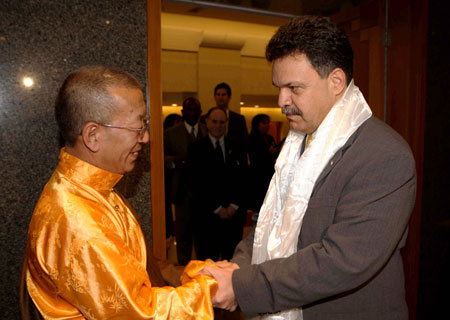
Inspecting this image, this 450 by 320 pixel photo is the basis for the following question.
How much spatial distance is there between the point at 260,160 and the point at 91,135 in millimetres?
2612

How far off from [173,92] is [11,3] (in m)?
3.71

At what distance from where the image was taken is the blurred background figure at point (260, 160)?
3.41m

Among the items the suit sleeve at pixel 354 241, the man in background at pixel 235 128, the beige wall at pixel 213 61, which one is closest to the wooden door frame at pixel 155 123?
the suit sleeve at pixel 354 241

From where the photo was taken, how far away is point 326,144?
1.28 metres

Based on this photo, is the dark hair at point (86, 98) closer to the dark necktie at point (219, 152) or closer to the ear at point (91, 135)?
the ear at point (91, 135)

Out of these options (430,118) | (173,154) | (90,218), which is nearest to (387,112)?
(430,118)

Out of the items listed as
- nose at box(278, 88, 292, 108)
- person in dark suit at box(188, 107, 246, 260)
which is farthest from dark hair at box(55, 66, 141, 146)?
person in dark suit at box(188, 107, 246, 260)

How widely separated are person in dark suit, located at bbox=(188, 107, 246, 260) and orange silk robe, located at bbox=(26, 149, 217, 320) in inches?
81.6

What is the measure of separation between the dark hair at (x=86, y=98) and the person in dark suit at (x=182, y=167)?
2175mm

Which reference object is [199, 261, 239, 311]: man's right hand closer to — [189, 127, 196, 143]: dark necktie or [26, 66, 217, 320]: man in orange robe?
[26, 66, 217, 320]: man in orange robe

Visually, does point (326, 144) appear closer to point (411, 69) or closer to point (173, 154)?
point (411, 69)

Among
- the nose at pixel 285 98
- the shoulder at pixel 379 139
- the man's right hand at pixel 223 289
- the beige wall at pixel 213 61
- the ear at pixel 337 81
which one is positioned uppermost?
the beige wall at pixel 213 61

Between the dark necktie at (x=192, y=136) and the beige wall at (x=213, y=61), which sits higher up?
the beige wall at (x=213, y=61)

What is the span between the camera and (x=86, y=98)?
3.68 feet
